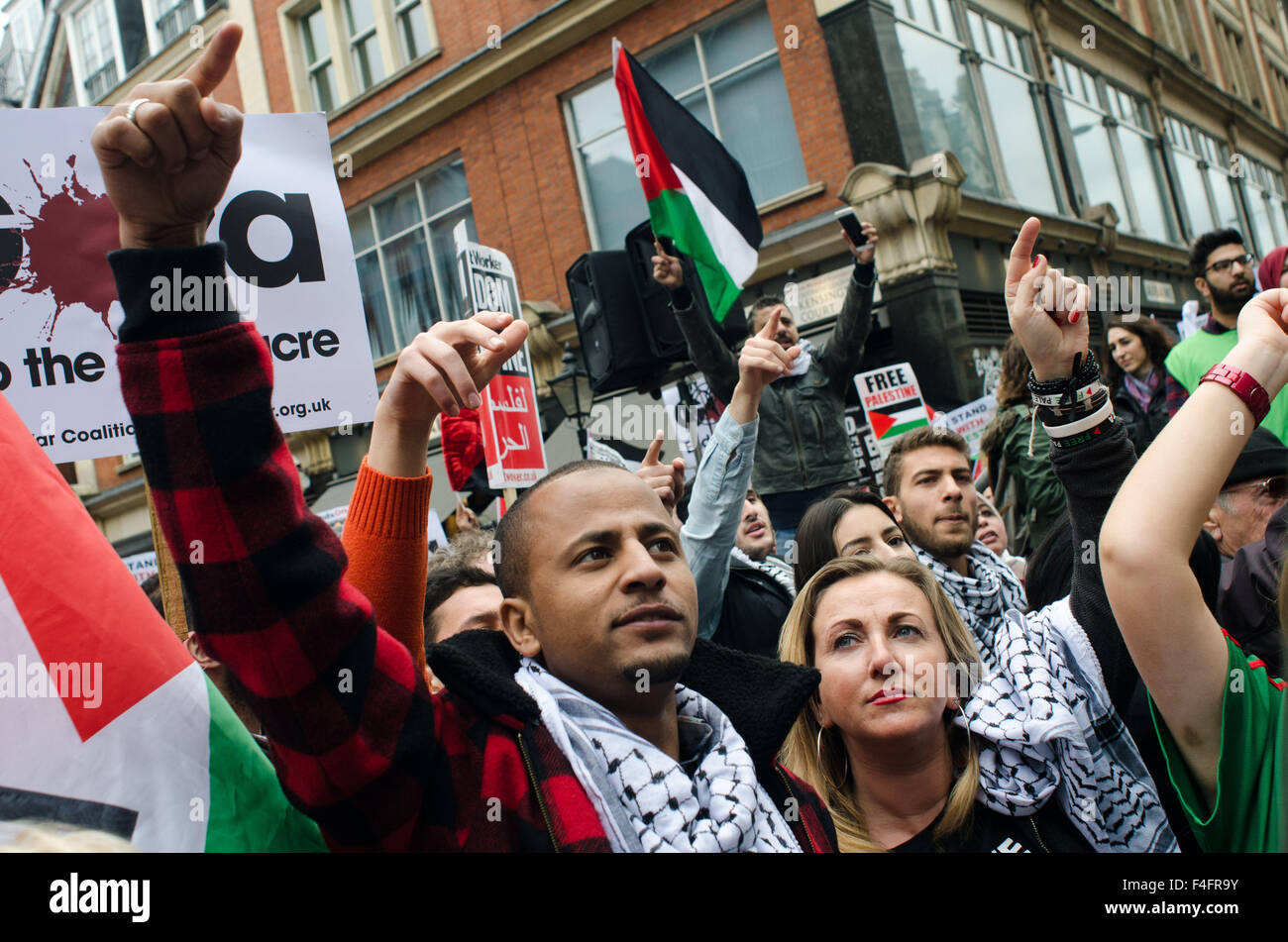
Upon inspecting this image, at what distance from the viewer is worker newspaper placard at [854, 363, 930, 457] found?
6832 millimetres

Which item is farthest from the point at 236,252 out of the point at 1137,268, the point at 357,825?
the point at 1137,268

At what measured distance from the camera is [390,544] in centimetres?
150

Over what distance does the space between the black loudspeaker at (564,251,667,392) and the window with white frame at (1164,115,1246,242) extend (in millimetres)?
13106

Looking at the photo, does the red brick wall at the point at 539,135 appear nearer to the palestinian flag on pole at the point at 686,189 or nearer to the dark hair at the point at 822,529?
the palestinian flag on pole at the point at 686,189

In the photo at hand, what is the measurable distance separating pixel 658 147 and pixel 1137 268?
489 inches

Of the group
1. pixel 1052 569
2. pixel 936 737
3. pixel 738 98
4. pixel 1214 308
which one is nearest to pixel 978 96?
pixel 738 98

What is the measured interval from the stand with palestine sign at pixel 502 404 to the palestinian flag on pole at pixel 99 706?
321 centimetres

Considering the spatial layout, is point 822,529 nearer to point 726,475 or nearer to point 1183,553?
point 726,475

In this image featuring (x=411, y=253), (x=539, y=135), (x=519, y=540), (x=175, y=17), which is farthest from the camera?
(x=175, y=17)

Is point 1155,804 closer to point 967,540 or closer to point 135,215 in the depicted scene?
point 967,540

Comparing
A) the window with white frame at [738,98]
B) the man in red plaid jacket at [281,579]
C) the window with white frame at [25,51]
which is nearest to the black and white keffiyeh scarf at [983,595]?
the man in red plaid jacket at [281,579]

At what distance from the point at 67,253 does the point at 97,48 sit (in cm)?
1762
